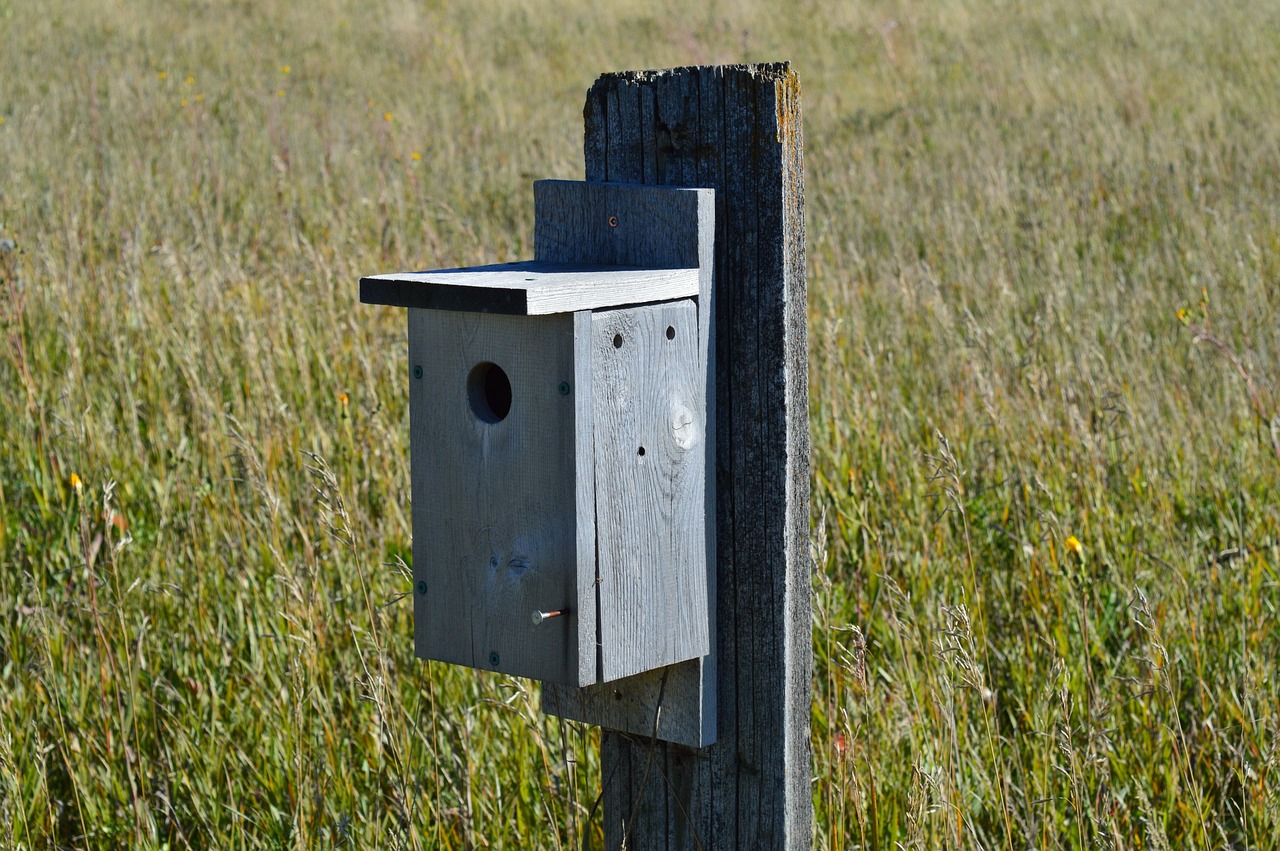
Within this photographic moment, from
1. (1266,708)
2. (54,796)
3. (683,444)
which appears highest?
(683,444)

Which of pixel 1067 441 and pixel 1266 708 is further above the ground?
pixel 1067 441

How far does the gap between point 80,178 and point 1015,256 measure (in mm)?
4432

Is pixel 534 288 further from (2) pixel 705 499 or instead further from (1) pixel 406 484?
(1) pixel 406 484

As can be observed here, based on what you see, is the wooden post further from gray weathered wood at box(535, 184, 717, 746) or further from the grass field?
the grass field

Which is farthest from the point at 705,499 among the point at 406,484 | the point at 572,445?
the point at 406,484

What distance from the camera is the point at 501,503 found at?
5.19 ft

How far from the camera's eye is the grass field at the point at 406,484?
218 centimetres

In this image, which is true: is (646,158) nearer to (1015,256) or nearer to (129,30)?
(1015,256)

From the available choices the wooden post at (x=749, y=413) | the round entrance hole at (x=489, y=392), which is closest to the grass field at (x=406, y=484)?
the wooden post at (x=749, y=413)

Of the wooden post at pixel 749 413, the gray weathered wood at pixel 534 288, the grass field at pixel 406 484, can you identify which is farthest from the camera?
the grass field at pixel 406 484

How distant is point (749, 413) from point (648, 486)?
0.16m

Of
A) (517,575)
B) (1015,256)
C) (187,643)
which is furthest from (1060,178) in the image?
(517,575)

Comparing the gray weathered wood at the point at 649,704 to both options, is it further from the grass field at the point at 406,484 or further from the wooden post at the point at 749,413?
the grass field at the point at 406,484

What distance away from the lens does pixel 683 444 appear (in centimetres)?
158
